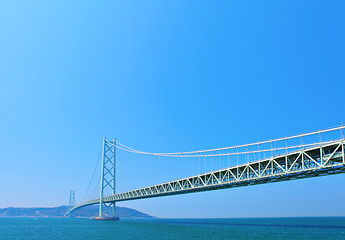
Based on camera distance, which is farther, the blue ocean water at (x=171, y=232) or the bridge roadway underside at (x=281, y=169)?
the blue ocean water at (x=171, y=232)

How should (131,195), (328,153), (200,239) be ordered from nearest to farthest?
(328,153)
(200,239)
(131,195)

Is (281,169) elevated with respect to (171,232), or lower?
elevated

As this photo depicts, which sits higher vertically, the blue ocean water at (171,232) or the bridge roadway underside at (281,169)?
the bridge roadway underside at (281,169)

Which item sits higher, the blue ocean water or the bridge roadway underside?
the bridge roadway underside

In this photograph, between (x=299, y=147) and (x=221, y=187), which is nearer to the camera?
(x=299, y=147)

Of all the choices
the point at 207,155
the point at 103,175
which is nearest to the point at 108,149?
the point at 103,175

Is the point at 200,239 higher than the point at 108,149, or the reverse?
the point at 108,149

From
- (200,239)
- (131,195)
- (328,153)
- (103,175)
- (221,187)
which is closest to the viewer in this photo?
(328,153)

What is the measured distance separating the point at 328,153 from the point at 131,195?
54325 mm

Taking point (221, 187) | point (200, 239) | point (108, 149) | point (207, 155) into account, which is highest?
point (108, 149)

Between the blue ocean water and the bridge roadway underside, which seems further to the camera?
the blue ocean water

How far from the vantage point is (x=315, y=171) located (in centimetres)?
3020

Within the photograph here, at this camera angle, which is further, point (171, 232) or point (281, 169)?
point (171, 232)

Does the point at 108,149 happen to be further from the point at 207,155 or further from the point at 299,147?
the point at 299,147
